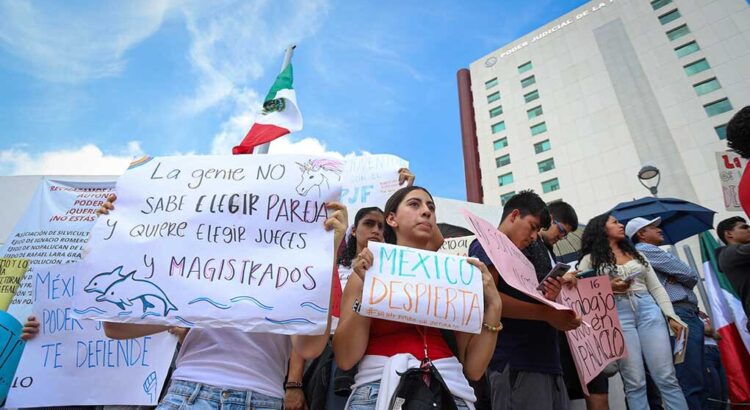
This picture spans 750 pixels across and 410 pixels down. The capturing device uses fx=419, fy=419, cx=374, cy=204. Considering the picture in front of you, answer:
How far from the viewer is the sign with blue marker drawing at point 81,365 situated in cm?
245

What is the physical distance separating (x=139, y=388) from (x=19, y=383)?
716 mm

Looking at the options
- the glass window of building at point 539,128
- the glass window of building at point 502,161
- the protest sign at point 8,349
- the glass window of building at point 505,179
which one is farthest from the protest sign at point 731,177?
the glass window of building at point 502,161

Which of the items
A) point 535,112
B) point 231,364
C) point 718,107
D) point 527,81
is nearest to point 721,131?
point 718,107

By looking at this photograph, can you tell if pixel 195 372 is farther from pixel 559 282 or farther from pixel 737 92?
pixel 737 92

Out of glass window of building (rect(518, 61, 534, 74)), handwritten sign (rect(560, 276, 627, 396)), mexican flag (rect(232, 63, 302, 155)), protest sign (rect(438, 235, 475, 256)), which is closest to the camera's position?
handwritten sign (rect(560, 276, 627, 396))

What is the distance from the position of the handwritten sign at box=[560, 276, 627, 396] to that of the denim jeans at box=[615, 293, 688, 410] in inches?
27.5

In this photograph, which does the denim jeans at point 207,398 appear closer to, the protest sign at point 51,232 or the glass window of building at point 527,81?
the protest sign at point 51,232

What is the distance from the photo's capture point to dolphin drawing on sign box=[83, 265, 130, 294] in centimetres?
180

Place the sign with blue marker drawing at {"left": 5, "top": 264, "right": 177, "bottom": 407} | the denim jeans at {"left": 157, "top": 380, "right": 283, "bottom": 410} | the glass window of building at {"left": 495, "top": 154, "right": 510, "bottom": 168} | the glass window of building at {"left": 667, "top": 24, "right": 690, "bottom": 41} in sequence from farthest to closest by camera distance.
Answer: the glass window of building at {"left": 495, "top": 154, "right": 510, "bottom": 168}, the glass window of building at {"left": 667, "top": 24, "right": 690, "bottom": 41}, the sign with blue marker drawing at {"left": 5, "top": 264, "right": 177, "bottom": 407}, the denim jeans at {"left": 157, "top": 380, "right": 283, "bottom": 410}

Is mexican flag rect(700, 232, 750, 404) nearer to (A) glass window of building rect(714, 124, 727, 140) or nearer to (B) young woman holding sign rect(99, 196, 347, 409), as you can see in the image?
(B) young woman holding sign rect(99, 196, 347, 409)

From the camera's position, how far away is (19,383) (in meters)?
2.49

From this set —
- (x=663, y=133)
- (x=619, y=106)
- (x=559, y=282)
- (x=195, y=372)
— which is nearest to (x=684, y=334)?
(x=559, y=282)

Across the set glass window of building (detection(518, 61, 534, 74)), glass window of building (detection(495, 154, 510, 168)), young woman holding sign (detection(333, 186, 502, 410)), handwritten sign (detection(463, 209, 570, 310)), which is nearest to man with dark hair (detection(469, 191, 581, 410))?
handwritten sign (detection(463, 209, 570, 310))

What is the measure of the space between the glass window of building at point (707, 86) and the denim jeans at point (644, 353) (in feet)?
117
